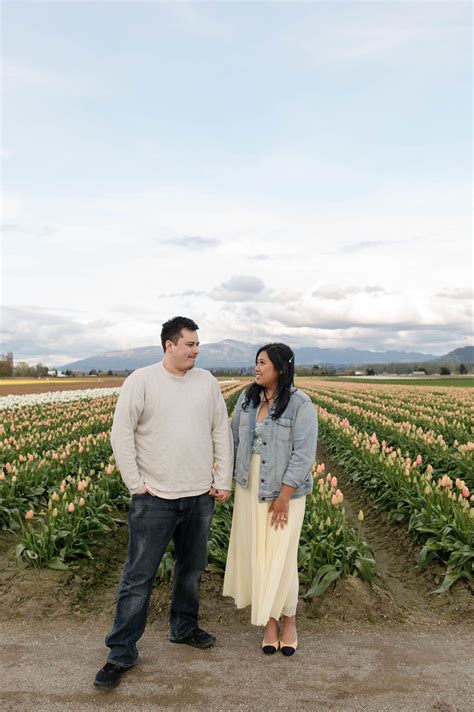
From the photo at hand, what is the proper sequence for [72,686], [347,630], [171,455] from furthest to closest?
[347,630] → [171,455] → [72,686]

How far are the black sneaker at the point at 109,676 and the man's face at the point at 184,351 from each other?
7.77ft

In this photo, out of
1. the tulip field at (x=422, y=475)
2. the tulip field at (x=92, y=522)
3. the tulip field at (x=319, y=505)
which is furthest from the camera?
the tulip field at (x=422, y=475)

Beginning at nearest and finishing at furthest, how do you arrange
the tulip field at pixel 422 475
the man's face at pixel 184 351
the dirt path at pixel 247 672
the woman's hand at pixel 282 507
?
the dirt path at pixel 247 672
the man's face at pixel 184 351
the woman's hand at pixel 282 507
the tulip field at pixel 422 475

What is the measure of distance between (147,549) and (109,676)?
944mm

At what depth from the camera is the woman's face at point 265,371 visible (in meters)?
4.77

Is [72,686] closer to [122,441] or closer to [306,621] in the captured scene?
[122,441]

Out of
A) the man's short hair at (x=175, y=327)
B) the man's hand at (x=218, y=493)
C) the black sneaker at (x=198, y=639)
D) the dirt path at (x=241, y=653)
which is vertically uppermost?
the man's short hair at (x=175, y=327)

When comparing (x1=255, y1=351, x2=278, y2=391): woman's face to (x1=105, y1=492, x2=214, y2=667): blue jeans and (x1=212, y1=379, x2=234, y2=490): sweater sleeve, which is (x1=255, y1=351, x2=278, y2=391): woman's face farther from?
(x1=105, y1=492, x2=214, y2=667): blue jeans

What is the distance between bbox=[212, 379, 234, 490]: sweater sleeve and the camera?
16.0 ft

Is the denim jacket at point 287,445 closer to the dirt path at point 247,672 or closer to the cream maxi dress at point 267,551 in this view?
the cream maxi dress at point 267,551

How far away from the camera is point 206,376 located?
491 centimetres

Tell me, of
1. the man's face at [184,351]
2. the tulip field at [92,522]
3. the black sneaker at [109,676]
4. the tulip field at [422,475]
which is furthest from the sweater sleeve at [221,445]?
the tulip field at [422,475]

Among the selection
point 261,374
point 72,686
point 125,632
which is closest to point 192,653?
point 125,632

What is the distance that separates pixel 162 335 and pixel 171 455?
0.99 meters
